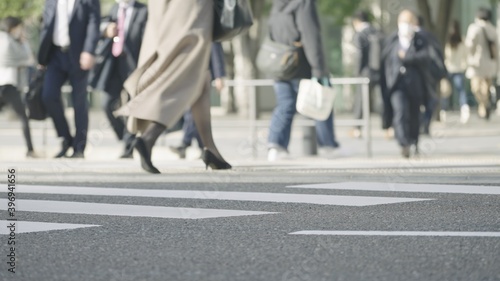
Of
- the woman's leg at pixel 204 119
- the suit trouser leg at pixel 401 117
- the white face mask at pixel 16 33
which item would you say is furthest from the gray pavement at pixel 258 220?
the white face mask at pixel 16 33

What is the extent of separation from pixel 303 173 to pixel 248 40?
59.6 feet

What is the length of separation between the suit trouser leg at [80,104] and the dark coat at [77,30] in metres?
0.14

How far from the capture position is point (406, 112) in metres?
16.3

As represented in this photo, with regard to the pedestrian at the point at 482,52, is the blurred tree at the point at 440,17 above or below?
above

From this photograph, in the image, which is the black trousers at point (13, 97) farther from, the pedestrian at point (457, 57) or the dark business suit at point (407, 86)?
the pedestrian at point (457, 57)

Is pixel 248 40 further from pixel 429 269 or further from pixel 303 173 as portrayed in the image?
pixel 429 269

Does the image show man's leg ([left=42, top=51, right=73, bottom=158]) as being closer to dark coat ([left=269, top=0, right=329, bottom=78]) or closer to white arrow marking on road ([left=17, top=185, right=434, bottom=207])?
dark coat ([left=269, top=0, right=329, bottom=78])

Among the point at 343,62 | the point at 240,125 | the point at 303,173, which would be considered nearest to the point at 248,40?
the point at 343,62

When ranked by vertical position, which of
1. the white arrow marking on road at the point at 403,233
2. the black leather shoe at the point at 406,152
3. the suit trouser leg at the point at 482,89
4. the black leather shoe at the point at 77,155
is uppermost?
the white arrow marking on road at the point at 403,233

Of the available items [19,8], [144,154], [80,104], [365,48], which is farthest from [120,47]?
[19,8]

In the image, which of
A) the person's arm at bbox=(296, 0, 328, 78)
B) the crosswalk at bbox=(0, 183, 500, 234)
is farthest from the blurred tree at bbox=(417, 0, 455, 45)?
the crosswalk at bbox=(0, 183, 500, 234)

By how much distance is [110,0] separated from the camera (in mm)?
32312

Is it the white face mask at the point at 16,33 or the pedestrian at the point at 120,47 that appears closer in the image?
the pedestrian at the point at 120,47

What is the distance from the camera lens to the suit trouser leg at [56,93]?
14828 millimetres
